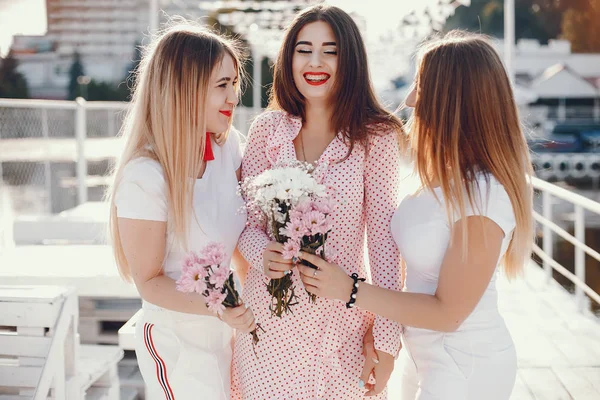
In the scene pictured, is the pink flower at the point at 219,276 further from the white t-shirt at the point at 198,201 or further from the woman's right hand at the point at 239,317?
the white t-shirt at the point at 198,201

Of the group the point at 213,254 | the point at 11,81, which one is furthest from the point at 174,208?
the point at 11,81

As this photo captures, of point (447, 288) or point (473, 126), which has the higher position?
point (473, 126)

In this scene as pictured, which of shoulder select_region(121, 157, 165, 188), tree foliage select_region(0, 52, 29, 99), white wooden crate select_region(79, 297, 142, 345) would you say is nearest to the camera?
shoulder select_region(121, 157, 165, 188)

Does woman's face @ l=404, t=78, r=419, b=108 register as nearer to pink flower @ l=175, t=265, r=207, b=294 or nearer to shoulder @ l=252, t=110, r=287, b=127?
shoulder @ l=252, t=110, r=287, b=127

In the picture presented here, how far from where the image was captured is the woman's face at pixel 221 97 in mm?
2129

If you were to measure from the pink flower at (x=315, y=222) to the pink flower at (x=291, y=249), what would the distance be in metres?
0.06

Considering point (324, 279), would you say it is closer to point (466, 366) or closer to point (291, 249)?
point (291, 249)

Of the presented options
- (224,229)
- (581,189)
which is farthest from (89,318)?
(581,189)

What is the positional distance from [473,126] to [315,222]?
0.55m

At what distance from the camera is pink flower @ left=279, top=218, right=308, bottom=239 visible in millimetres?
1688

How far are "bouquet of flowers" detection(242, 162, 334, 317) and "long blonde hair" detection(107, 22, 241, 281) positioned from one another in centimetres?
32

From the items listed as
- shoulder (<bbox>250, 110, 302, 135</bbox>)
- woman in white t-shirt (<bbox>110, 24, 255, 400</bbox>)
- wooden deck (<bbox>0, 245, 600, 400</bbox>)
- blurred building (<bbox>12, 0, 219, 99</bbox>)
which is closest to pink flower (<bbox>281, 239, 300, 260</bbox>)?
woman in white t-shirt (<bbox>110, 24, 255, 400</bbox>)

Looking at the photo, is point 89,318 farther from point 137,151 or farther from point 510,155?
point 510,155

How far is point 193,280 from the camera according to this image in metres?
1.66
